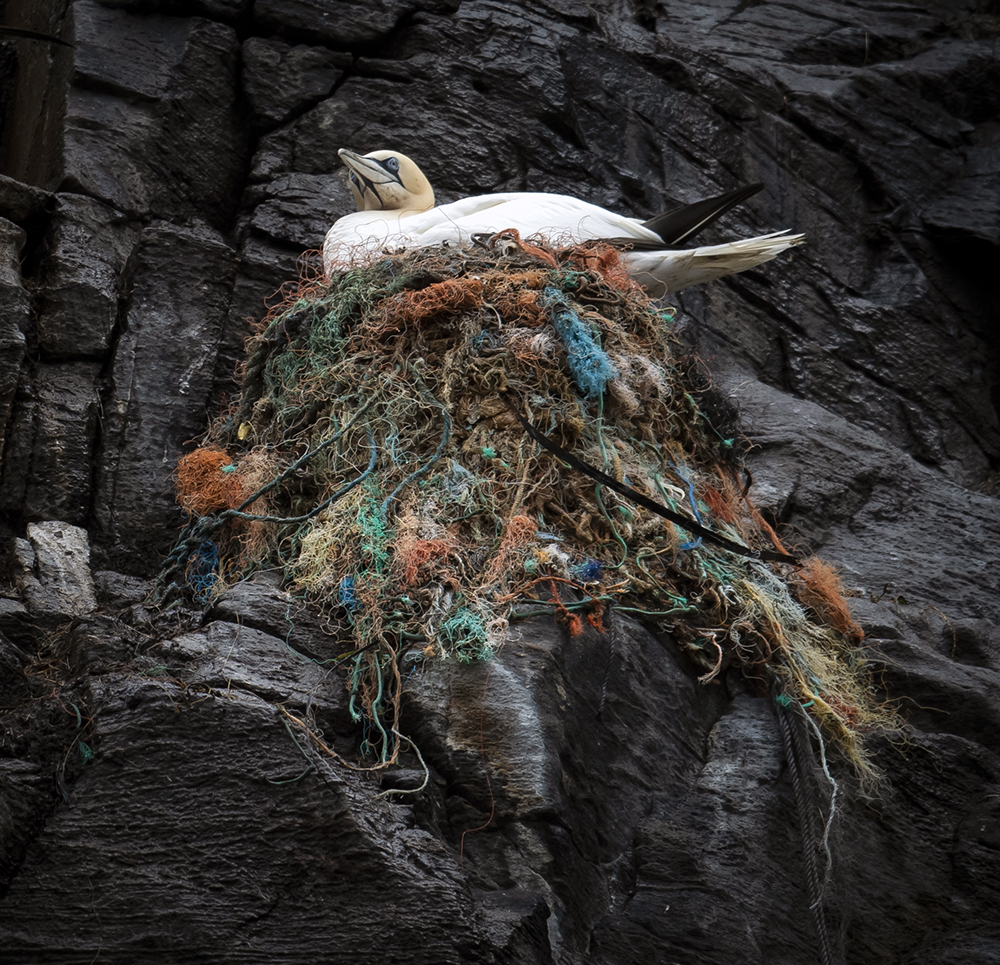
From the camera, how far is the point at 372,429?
541 cm

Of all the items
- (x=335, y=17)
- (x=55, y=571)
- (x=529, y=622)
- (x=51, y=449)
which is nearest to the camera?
(x=529, y=622)

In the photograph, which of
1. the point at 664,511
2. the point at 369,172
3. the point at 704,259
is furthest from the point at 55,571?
the point at 704,259

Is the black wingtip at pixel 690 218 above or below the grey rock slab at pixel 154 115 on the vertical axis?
below

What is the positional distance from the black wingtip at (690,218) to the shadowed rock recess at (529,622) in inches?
40.2

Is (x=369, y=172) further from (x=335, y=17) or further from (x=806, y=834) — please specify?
(x=806, y=834)

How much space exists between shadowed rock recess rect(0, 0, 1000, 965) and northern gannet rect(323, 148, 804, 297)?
2.59 feet

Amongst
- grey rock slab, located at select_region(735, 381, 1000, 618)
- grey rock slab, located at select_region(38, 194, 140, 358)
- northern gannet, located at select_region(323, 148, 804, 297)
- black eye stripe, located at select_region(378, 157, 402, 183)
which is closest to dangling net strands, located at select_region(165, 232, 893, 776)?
northern gannet, located at select_region(323, 148, 804, 297)

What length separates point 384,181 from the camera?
7.07m

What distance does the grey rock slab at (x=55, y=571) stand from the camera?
199 inches

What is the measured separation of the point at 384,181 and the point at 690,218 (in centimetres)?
183

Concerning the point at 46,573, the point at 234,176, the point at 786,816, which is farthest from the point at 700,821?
the point at 234,176

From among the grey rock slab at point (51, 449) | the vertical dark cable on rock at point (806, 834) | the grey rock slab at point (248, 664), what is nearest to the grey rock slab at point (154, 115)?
the grey rock slab at point (51, 449)

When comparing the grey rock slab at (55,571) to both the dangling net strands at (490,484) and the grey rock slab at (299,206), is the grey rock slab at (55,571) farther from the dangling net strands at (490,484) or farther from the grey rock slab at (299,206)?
the grey rock slab at (299,206)

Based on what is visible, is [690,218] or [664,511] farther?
[690,218]
